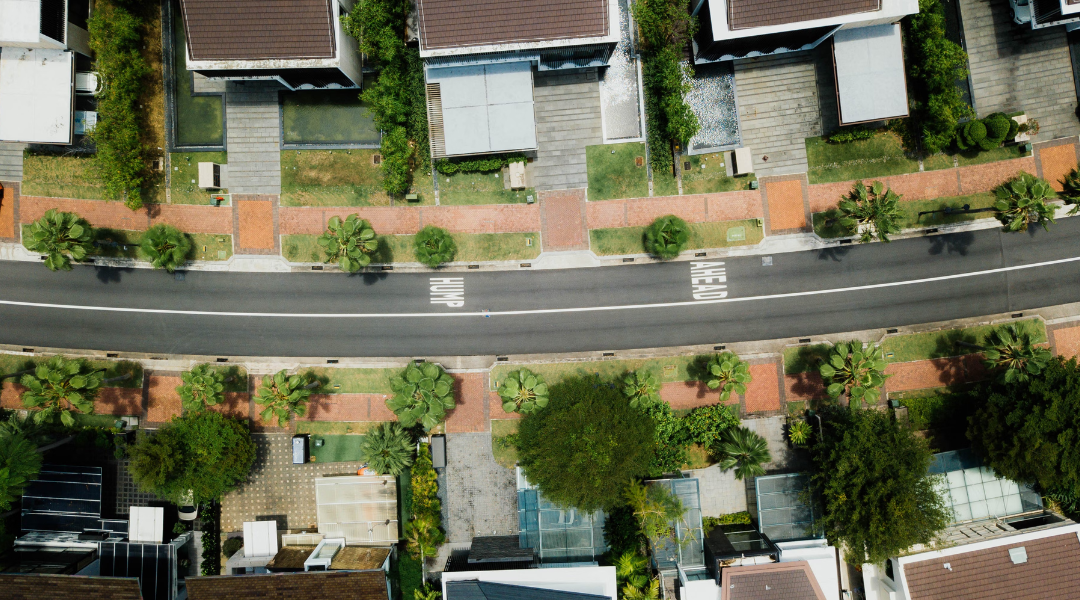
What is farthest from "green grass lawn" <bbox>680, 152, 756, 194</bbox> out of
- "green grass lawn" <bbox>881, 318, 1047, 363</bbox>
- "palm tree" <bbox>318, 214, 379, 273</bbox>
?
"palm tree" <bbox>318, 214, 379, 273</bbox>

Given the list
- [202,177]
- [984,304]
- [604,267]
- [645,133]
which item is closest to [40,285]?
[202,177]

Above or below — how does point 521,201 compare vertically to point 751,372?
above

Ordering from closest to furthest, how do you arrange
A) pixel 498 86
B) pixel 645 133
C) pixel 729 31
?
pixel 729 31 → pixel 498 86 → pixel 645 133

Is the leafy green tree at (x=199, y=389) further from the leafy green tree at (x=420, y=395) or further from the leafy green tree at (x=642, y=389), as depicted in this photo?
the leafy green tree at (x=642, y=389)

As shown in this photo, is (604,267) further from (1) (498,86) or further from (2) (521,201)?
(1) (498,86)

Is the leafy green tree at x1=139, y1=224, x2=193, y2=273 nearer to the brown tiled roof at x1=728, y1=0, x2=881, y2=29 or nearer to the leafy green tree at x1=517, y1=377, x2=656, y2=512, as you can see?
the leafy green tree at x1=517, y1=377, x2=656, y2=512
